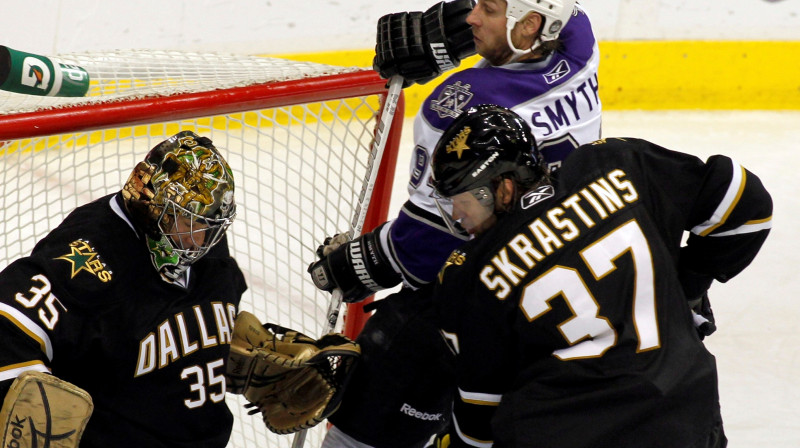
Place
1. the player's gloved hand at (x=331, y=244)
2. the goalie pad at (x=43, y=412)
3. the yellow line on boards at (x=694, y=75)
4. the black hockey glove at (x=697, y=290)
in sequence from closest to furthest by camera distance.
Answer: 1. the goalie pad at (x=43, y=412)
2. the black hockey glove at (x=697, y=290)
3. the player's gloved hand at (x=331, y=244)
4. the yellow line on boards at (x=694, y=75)

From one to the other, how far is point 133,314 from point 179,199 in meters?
0.23

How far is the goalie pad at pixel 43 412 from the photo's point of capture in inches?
61.2

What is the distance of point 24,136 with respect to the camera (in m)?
1.95

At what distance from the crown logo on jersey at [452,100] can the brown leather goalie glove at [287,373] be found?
1.87 feet

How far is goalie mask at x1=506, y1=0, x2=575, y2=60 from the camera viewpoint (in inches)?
82.4

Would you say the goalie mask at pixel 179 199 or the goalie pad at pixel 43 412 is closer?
the goalie pad at pixel 43 412

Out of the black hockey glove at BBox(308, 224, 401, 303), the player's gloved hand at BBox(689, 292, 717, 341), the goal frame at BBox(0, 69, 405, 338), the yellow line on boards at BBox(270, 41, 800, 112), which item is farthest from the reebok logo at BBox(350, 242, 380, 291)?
the yellow line on boards at BBox(270, 41, 800, 112)

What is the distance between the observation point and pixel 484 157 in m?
1.76

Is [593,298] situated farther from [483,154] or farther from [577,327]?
[483,154]

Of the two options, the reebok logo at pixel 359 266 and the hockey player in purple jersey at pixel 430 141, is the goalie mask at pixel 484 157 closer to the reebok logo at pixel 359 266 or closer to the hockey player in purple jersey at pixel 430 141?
the hockey player in purple jersey at pixel 430 141

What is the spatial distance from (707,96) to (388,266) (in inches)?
112

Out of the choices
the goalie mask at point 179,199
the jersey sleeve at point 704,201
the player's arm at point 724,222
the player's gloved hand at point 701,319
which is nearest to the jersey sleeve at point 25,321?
the goalie mask at point 179,199

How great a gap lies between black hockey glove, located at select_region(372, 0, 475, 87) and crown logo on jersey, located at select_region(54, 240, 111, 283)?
2.96 ft

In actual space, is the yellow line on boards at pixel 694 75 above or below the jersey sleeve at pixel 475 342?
below
